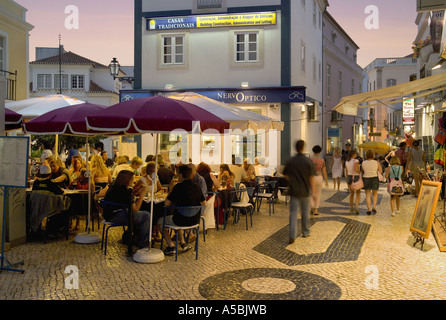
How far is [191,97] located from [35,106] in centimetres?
399

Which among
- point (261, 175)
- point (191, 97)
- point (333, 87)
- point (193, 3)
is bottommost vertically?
point (261, 175)

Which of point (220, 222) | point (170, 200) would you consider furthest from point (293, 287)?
point (220, 222)

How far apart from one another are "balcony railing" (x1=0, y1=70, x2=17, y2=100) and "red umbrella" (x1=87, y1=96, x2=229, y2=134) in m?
13.7

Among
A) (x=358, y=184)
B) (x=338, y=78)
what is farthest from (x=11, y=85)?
(x=338, y=78)

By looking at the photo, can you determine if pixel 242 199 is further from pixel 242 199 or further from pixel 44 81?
pixel 44 81

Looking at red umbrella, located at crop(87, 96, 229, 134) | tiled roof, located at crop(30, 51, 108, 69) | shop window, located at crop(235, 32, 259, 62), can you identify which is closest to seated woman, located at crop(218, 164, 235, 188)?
red umbrella, located at crop(87, 96, 229, 134)

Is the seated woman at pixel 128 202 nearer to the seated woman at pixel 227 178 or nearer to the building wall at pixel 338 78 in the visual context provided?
the seated woman at pixel 227 178

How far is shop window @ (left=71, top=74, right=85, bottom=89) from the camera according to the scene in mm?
47844

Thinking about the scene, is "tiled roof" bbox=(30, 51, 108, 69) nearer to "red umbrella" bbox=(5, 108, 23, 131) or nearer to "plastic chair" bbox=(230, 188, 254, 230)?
"red umbrella" bbox=(5, 108, 23, 131)

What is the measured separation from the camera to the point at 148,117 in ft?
21.9

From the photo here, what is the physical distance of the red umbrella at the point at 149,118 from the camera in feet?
21.8

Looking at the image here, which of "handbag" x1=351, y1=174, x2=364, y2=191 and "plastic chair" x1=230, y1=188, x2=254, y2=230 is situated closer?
"plastic chair" x1=230, y1=188, x2=254, y2=230
